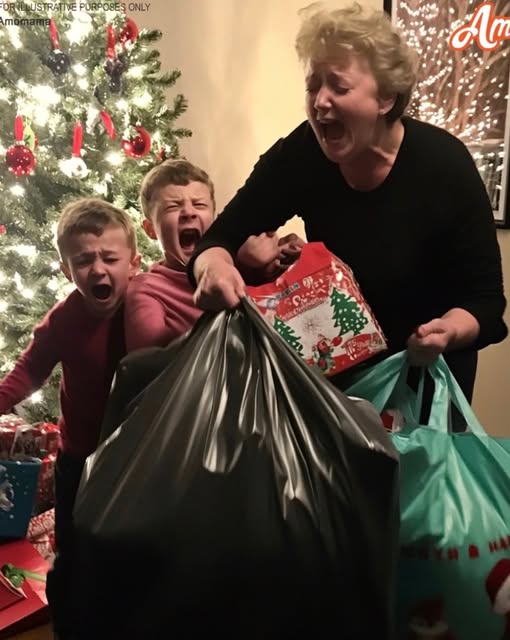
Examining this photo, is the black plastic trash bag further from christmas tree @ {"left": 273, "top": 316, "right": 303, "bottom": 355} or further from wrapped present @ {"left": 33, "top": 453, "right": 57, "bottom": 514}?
wrapped present @ {"left": 33, "top": 453, "right": 57, "bottom": 514}

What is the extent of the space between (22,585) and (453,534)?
108 cm

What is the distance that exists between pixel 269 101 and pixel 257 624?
2334mm

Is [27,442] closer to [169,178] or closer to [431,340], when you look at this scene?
[169,178]

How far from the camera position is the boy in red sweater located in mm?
1429

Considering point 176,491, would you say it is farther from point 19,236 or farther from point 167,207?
point 19,236

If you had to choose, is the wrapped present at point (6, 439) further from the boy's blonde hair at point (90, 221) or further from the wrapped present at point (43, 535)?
the boy's blonde hair at point (90, 221)

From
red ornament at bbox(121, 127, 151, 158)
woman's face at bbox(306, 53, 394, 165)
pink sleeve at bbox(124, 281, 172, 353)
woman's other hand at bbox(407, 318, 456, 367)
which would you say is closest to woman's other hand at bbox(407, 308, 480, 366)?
woman's other hand at bbox(407, 318, 456, 367)

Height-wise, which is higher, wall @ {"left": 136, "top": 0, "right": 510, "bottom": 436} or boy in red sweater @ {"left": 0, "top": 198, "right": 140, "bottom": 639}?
wall @ {"left": 136, "top": 0, "right": 510, "bottom": 436}

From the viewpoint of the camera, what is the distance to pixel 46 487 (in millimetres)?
1958

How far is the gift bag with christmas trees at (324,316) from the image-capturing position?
107 centimetres

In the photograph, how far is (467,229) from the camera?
3.68 feet

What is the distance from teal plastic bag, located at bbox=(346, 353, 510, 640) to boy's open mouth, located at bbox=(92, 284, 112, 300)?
2.31 ft

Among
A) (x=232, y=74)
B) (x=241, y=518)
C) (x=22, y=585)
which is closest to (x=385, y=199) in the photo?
(x=241, y=518)

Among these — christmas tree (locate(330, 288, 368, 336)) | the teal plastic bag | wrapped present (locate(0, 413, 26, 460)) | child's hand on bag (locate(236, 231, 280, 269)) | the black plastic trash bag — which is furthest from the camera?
wrapped present (locate(0, 413, 26, 460))
